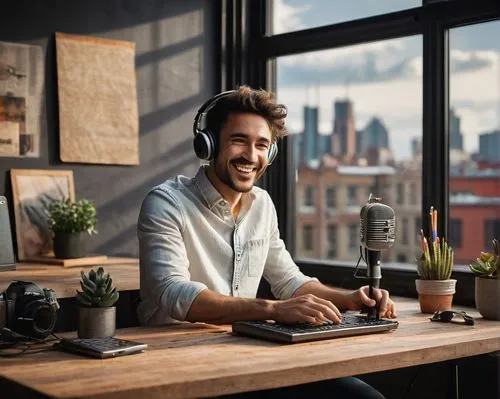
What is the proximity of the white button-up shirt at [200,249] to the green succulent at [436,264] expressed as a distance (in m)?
0.42

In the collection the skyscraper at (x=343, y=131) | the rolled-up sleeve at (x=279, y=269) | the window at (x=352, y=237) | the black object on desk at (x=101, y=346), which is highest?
the skyscraper at (x=343, y=131)

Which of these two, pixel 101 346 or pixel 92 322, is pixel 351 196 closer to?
pixel 92 322

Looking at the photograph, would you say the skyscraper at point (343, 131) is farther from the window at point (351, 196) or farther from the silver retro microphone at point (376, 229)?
the silver retro microphone at point (376, 229)

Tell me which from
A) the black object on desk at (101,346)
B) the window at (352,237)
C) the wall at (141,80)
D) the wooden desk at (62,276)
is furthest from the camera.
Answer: the window at (352,237)

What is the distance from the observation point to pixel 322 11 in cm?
422

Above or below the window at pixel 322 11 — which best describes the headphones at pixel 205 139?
below

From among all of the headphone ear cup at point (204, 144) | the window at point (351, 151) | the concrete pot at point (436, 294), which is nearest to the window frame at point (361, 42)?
the concrete pot at point (436, 294)

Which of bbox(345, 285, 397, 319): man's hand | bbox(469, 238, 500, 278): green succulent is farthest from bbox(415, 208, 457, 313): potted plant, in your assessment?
bbox(345, 285, 397, 319): man's hand

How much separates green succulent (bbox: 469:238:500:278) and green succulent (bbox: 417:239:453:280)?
0.31ft

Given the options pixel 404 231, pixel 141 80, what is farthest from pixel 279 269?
pixel 404 231

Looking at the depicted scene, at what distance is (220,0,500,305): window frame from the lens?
3.53m

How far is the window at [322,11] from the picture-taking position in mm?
3867

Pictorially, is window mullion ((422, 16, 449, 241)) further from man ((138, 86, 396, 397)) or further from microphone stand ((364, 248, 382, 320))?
microphone stand ((364, 248, 382, 320))

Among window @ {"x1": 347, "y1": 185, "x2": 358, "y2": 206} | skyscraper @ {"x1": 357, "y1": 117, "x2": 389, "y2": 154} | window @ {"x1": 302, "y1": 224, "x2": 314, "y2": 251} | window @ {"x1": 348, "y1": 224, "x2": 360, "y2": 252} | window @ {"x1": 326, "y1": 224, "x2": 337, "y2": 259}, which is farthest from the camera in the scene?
window @ {"x1": 348, "y1": 224, "x2": 360, "y2": 252}
